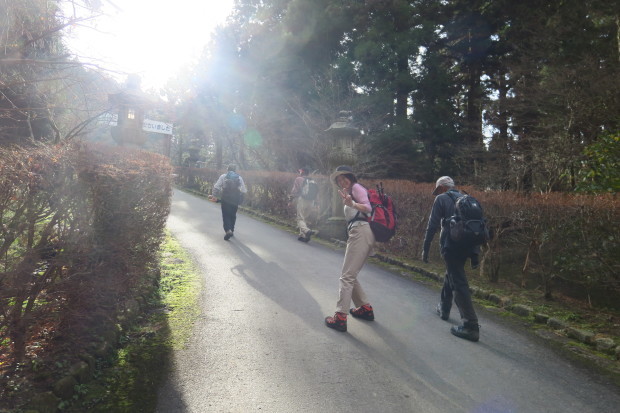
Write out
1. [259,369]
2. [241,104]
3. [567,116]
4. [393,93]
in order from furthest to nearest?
[241,104]
[393,93]
[567,116]
[259,369]

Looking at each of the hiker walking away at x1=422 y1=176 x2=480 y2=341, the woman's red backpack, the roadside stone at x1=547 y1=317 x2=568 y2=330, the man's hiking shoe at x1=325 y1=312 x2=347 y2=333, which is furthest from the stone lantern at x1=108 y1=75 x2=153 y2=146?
the roadside stone at x1=547 y1=317 x2=568 y2=330

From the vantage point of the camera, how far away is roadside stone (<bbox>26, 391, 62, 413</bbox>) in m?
2.58

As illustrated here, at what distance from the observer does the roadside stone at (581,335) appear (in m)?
4.69

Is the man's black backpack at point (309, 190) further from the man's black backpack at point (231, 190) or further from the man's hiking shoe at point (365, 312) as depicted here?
the man's hiking shoe at point (365, 312)

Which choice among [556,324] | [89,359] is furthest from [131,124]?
→ [556,324]

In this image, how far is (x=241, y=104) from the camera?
2656 cm

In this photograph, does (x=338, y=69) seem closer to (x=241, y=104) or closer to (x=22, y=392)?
(x=241, y=104)

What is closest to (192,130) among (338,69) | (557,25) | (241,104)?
(241,104)

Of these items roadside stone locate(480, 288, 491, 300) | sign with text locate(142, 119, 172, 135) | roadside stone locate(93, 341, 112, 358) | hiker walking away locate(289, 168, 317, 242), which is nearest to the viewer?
roadside stone locate(93, 341, 112, 358)

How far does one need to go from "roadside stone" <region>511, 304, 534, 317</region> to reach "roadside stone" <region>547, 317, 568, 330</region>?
349 millimetres

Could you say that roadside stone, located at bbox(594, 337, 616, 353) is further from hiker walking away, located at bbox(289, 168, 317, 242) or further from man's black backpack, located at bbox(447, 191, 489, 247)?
hiker walking away, located at bbox(289, 168, 317, 242)

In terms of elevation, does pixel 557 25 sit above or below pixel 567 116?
above

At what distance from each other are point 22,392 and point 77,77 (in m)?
4.49

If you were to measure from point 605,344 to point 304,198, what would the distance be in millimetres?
7649
